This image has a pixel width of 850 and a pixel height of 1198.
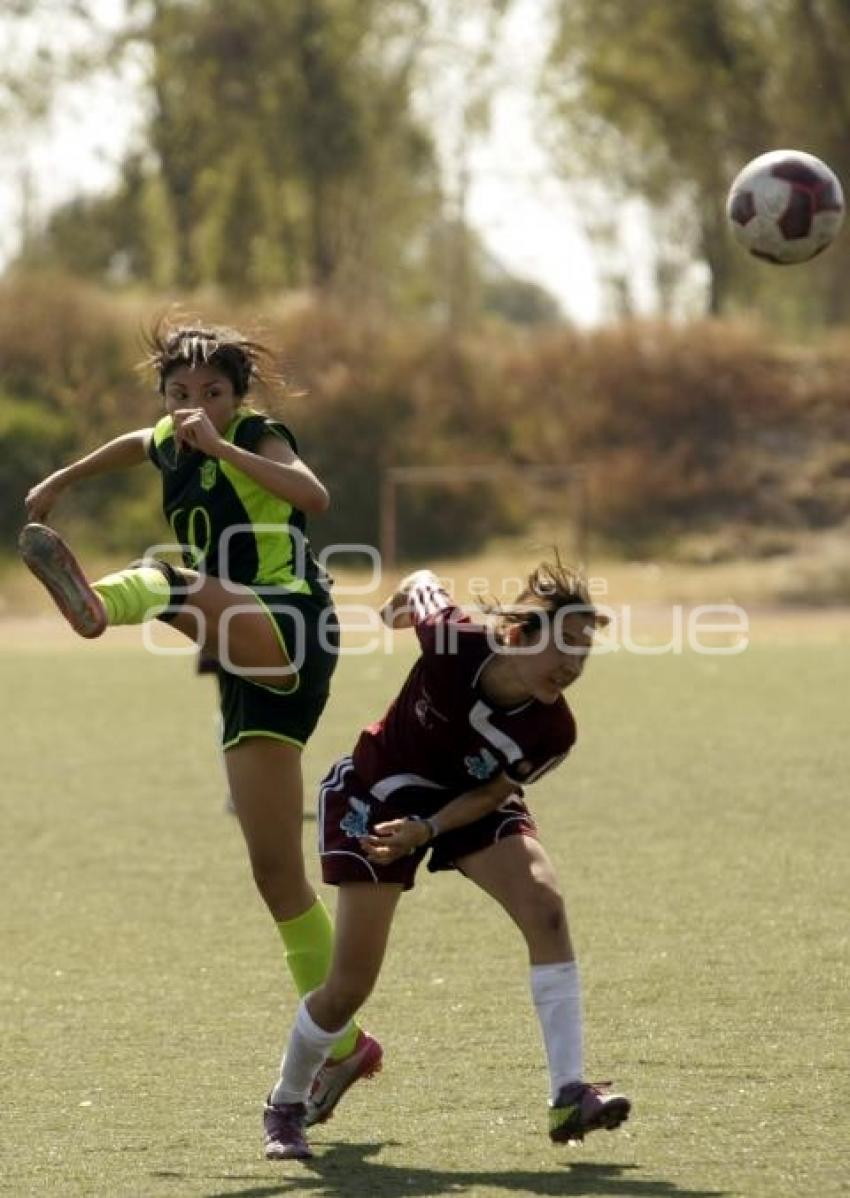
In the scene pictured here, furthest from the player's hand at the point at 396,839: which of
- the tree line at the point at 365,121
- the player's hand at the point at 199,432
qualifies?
the tree line at the point at 365,121

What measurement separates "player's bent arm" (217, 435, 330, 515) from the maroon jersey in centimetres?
39

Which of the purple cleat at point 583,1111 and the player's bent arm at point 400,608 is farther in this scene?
the player's bent arm at point 400,608

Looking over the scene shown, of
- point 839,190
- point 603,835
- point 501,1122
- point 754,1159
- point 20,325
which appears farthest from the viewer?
point 20,325

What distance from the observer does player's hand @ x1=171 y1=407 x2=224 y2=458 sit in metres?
5.55

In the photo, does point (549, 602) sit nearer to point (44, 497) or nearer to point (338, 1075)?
point (338, 1075)

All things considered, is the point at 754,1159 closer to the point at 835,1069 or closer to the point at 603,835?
the point at 835,1069

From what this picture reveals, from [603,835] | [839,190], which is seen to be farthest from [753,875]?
[839,190]

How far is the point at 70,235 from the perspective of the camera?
A: 168 ft

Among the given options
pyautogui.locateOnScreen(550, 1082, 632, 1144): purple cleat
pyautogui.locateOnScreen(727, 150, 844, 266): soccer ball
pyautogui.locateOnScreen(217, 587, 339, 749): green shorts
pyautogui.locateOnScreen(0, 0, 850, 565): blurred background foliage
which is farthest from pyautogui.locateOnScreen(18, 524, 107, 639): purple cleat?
pyautogui.locateOnScreen(0, 0, 850, 565): blurred background foliage

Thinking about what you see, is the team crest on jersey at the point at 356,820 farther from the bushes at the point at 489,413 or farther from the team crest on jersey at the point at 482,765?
the bushes at the point at 489,413

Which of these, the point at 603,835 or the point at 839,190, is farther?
the point at 603,835

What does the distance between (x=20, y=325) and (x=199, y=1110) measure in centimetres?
3159

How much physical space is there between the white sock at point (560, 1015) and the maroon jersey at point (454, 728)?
1.43ft

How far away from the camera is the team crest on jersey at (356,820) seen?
5.41 metres
